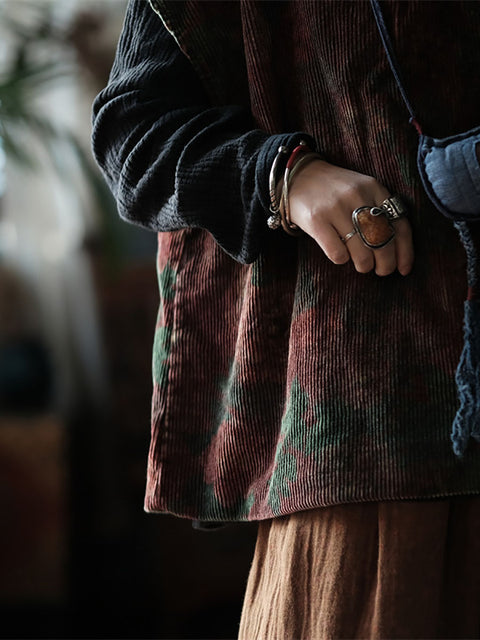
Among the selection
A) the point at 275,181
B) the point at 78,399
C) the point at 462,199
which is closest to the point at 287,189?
the point at 275,181

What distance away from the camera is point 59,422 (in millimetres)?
1985

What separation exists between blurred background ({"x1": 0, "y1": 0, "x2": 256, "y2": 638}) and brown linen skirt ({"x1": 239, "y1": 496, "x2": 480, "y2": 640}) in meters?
1.19

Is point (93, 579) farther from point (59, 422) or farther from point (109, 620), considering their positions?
point (59, 422)

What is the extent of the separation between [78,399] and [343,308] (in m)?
1.80

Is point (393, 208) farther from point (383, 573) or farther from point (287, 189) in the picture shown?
point (383, 573)

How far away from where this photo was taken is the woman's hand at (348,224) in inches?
22.7

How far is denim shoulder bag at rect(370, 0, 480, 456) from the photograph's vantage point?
0.54 metres

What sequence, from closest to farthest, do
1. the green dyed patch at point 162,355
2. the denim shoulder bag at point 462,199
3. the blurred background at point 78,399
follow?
the denim shoulder bag at point 462,199
the green dyed patch at point 162,355
the blurred background at point 78,399

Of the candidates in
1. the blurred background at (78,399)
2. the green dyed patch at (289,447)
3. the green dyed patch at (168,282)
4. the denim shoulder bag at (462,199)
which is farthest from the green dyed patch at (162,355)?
the blurred background at (78,399)

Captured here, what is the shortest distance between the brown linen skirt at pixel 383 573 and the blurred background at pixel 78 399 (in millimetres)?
1192

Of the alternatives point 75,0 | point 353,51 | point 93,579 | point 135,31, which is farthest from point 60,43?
point 353,51

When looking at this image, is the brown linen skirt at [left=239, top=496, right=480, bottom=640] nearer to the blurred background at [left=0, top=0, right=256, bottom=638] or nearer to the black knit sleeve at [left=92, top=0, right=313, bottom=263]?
the black knit sleeve at [left=92, top=0, right=313, bottom=263]

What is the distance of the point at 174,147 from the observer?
0.63 m

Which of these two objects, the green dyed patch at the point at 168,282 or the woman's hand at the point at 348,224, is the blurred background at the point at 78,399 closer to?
the green dyed patch at the point at 168,282
